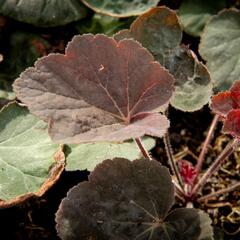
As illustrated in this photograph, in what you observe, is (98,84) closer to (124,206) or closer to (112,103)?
(112,103)

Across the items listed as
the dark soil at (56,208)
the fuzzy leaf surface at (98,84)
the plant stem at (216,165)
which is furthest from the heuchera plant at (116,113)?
the dark soil at (56,208)

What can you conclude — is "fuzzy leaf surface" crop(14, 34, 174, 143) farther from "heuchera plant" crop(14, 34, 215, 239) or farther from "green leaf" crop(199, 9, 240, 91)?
"green leaf" crop(199, 9, 240, 91)

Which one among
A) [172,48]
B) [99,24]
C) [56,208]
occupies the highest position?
[172,48]

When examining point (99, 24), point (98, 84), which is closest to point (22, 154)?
point (98, 84)

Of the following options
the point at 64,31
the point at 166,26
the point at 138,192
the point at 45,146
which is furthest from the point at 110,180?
the point at 64,31

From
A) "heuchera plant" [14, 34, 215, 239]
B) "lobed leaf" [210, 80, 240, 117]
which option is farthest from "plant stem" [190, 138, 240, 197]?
"heuchera plant" [14, 34, 215, 239]

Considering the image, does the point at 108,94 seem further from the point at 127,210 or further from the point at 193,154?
the point at 193,154

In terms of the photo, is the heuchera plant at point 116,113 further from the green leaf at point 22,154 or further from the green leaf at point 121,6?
the green leaf at point 121,6
